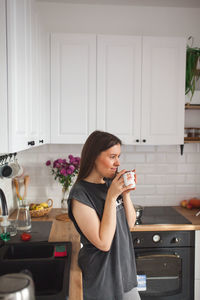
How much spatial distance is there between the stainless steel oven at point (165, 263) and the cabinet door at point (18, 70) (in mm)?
1415

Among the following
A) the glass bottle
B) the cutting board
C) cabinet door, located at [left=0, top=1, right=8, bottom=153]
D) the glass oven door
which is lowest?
the glass oven door

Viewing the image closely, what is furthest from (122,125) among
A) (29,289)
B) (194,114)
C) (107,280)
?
(29,289)

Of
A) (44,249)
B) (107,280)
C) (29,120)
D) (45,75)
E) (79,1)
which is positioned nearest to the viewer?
(107,280)

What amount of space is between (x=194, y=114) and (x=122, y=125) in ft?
2.82

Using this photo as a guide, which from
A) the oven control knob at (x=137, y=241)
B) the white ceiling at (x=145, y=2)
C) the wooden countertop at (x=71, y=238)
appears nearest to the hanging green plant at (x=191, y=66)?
the white ceiling at (x=145, y=2)

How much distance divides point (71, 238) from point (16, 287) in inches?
49.7

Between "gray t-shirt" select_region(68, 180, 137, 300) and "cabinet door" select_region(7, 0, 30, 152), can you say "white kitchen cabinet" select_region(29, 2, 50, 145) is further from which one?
"gray t-shirt" select_region(68, 180, 137, 300)

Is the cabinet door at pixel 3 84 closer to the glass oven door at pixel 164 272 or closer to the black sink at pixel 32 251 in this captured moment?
the black sink at pixel 32 251

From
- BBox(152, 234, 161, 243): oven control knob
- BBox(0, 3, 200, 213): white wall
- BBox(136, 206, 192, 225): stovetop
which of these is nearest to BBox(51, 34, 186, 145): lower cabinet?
BBox(0, 3, 200, 213): white wall

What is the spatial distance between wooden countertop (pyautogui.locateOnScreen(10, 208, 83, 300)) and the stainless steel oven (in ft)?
1.83

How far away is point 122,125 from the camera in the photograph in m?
2.71

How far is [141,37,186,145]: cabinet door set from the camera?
8.86 ft

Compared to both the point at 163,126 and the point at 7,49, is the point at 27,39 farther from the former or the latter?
the point at 163,126

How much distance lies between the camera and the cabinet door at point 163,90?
2699 millimetres
